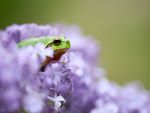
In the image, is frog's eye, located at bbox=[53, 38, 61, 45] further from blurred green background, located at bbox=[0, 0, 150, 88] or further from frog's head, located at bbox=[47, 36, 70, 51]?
blurred green background, located at bbox=[0, 0, 150, 88]

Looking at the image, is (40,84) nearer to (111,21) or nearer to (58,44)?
(58,44)

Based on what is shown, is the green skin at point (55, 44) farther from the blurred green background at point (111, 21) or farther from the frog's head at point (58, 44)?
the blurred green background at point (111, 21)

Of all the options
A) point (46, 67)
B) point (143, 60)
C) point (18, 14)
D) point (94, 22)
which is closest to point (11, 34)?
point (46, 67)

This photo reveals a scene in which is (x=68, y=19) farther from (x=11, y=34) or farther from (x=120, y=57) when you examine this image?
(x=11, y=34)

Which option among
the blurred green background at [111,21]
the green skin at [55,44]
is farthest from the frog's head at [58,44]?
the blurred green background at [111,21]

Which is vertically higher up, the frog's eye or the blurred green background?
the blurred green background

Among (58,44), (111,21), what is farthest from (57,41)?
(111,21)

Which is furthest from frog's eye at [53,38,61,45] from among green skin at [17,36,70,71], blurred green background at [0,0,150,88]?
blurred green background at [0,0,150,88]

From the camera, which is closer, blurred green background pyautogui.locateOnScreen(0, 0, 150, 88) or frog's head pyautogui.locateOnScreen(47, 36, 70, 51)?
frog's head pyautogui.locateOnScreen(47, 36, 70, 51)

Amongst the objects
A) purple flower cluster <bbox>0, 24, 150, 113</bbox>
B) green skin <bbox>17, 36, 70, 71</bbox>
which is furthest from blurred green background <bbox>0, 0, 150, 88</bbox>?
green skin <bbox>17, 36, 70, 71</bbox>
